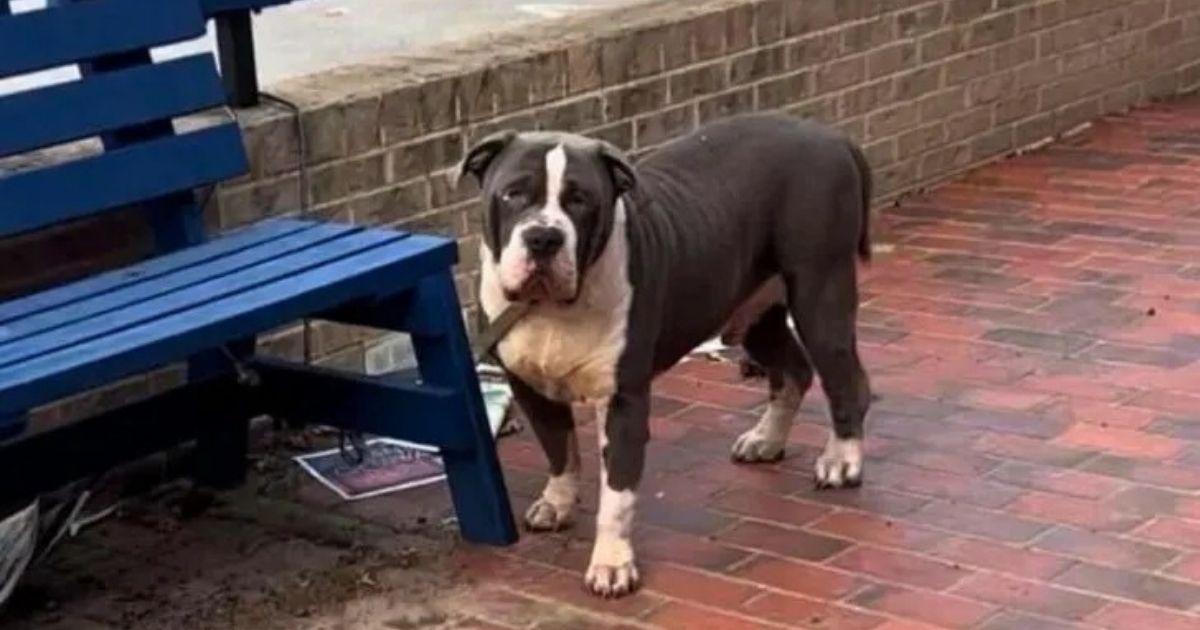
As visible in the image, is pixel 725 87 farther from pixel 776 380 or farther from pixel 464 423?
pixel 464 423

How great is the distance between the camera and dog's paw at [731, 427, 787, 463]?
18.2ft

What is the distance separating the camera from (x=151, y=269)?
4.90 meters

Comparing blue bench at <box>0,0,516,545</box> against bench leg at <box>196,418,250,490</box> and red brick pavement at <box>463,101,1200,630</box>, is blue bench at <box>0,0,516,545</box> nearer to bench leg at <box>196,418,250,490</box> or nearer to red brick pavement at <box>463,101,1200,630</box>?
bench leg at <box>196,418,250,490</box>

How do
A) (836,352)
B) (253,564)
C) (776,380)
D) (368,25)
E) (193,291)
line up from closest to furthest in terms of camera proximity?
1. (193,291)
2. (253,564)
3. (836,352)
4. (776,380)
5. (368,25)

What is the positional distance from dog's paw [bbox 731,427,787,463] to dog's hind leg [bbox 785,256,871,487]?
15cm

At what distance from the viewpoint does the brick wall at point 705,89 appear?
577 centimetres

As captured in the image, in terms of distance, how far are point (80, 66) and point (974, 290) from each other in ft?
9.67

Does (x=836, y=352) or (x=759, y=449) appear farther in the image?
(x=759, y=449)

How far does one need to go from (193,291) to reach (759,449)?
1533 millimetres

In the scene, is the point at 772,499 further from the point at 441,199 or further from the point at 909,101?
the point at 909,101

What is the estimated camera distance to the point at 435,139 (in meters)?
6.00

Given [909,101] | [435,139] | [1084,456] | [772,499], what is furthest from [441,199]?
[909,101]

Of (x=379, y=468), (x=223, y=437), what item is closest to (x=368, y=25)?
(x=379, y=468)

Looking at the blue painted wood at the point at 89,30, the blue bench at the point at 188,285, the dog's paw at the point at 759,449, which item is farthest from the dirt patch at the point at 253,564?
the blue painted wood at the point at 89,30
